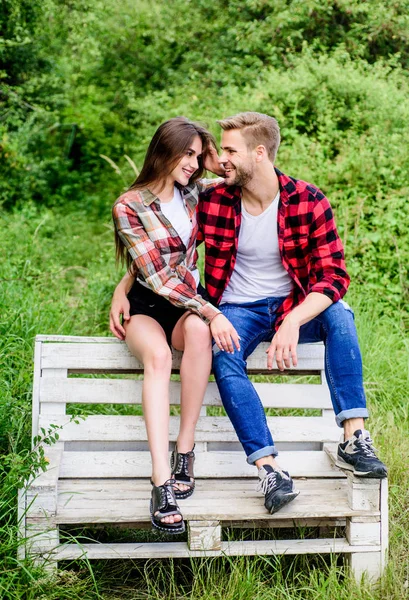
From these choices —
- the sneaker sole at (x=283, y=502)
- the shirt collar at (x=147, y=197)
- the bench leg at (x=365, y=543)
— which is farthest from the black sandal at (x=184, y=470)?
the shirt collar at (x=147, y=197)

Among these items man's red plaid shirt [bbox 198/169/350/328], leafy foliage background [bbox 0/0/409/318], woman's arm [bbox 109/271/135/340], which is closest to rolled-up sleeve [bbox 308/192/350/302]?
man's red plaid shirt [bbox 198/169/350/328]

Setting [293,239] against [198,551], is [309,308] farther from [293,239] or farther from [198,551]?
[198,551]

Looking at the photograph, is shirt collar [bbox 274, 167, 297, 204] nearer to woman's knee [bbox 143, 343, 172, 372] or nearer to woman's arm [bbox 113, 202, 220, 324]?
woman's arm [bbox 113, 202, 220, 324]

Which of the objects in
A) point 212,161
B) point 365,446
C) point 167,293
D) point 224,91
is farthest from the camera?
point 224,91

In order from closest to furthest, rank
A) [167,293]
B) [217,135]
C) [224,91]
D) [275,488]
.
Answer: [275,488]
[167,293]
[217,135]
[224,91]

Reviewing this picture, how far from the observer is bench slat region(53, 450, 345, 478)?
9.49ft

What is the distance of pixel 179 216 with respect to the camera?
10.1ft

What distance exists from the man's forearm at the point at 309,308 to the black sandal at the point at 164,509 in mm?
827

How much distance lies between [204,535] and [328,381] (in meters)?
0.78

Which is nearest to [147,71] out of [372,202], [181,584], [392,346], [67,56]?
[67,56]

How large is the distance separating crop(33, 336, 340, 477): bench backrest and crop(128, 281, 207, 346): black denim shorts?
14 cm

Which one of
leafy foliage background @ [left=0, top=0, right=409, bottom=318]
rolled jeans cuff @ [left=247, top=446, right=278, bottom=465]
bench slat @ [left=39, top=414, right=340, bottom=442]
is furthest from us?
leafy foliage background @ [left=0, top=0, right=409, bottom=318]

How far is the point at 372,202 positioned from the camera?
19.0ft

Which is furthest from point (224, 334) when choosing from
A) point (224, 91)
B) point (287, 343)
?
point (224, 91)
